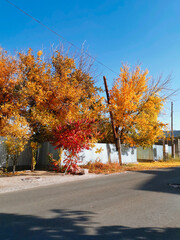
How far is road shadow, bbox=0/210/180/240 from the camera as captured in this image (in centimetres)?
334

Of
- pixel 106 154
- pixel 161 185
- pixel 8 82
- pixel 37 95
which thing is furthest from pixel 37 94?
pixel 161 185

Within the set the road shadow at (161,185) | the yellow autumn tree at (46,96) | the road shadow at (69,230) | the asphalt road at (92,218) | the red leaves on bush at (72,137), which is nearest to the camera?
the road shadow at (69,230)

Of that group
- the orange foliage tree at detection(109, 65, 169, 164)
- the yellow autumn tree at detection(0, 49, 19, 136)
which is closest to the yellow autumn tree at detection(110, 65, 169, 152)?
the orange foliage tree at detection(109, 65, 169, 164)

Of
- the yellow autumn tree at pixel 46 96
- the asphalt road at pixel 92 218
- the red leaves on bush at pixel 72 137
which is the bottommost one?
the asphalt road at pixel 92 218

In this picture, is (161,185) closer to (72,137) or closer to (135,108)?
(72,137)

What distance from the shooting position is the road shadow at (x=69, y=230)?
334cm

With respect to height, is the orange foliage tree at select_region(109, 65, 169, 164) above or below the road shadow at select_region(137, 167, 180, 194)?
above

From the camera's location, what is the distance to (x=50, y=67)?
17047mm

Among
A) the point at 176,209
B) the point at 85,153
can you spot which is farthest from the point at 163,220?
the point at 85,153

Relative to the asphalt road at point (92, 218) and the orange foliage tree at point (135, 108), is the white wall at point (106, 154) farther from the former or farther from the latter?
the asphalt road at point (92, 218)

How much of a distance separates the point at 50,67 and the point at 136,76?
339 inches

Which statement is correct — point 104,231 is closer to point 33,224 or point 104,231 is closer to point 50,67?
point 33,224

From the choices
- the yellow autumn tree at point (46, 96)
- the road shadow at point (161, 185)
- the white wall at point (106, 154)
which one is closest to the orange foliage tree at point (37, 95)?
the yellow autumn tree at point (46, 96)

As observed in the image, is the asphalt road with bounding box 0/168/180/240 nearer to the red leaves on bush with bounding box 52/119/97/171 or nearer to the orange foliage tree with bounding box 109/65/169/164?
the red leaves on bush with bounding box 52/119/97/171
